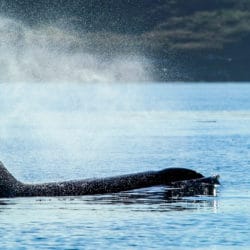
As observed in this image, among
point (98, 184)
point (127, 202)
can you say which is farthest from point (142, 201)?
point (98, 184)

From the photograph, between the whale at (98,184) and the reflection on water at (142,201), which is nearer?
the reflection on water at (142,201)

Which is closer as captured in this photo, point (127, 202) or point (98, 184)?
point (127, 202)

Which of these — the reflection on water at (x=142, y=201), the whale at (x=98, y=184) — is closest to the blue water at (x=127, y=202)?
the reflection on water at (x=142, y=201)

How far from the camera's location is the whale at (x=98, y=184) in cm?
4247

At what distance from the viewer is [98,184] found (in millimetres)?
43188

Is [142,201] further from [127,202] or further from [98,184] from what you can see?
[98,184]

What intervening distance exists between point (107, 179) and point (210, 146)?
3488 centimetres

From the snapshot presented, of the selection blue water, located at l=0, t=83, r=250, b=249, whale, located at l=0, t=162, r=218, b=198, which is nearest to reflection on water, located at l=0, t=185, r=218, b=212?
blue water, located at l=0, t=83, r=250, b=249

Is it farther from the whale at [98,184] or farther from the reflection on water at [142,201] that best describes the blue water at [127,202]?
the whale at [98,184]

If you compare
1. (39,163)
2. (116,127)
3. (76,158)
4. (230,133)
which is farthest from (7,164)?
(116,127)

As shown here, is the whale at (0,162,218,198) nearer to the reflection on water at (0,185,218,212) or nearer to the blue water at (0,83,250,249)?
the reflection on water at (0,185,218,212)

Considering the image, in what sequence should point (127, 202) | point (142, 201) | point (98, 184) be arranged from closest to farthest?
point (127, 202) → point (142, 201) → point (98, 184)

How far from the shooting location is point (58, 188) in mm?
42812

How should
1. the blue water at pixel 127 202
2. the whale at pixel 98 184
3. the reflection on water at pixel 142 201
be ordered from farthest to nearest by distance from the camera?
the whale at pixel 98 184, the reflection on water at pixel 142 201, the blue water at pixel 127 202
